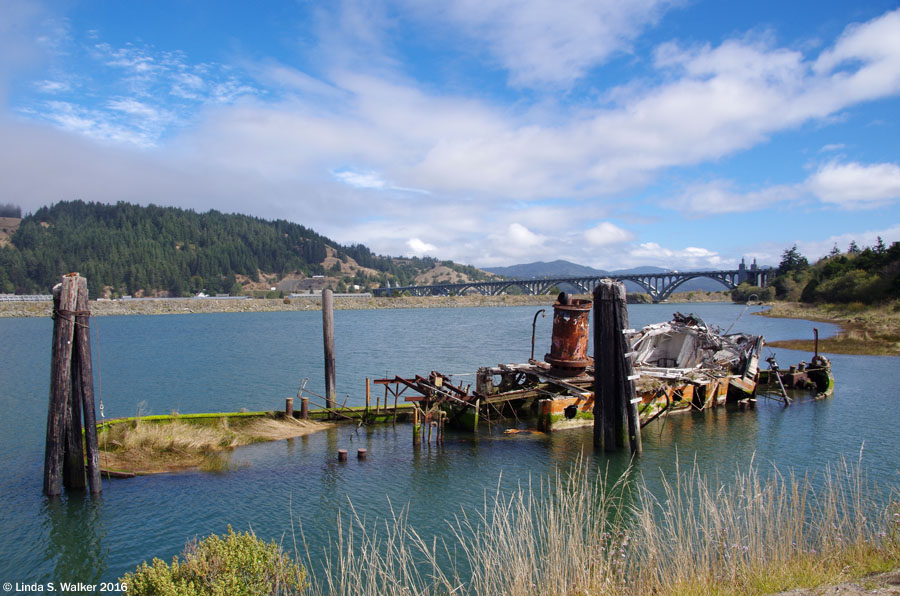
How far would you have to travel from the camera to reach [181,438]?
16.5 m

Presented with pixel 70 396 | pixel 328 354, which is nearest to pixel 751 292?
pixel 328 354

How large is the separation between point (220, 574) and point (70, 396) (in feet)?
27.0

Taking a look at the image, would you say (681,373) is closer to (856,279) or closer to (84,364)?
(84,364)

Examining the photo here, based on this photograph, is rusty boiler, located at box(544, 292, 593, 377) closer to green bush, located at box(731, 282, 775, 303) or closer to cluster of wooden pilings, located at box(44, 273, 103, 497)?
cluster of wooden pilings, located at box(44, 273, 103, 497)

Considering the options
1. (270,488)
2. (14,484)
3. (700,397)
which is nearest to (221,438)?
(270,488)

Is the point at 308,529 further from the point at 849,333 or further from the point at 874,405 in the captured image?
the point at 849,333

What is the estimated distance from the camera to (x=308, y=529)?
12.0 metres

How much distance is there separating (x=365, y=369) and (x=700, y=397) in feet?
67.0

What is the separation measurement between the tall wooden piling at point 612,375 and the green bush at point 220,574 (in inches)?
420

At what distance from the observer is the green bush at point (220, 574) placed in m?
6.13

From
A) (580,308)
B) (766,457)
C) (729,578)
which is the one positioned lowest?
(766,457)

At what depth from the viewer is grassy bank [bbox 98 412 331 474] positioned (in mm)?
15373

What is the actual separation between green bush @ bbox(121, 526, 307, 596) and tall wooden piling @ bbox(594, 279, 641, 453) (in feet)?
35.0

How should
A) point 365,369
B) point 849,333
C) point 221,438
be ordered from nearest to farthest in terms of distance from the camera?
1. point 221,438
2. point 365,369
3. point 849,333
